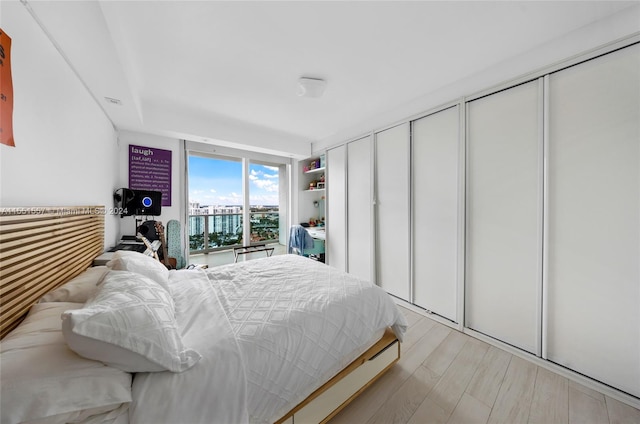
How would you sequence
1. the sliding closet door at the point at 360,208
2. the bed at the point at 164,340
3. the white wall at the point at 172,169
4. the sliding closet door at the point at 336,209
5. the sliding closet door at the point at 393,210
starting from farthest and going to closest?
the sliding closet door at the point at 336,209 → the sliding closet door at the point at 360,208 → the white wall at the point at 172,169 → the sliding closet door at the point at 393,210 → the bed at the point at 164,340

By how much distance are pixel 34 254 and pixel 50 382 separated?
0.80 meters

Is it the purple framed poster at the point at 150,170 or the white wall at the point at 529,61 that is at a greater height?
the white wall at the point at 529,61

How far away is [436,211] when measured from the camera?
251cm

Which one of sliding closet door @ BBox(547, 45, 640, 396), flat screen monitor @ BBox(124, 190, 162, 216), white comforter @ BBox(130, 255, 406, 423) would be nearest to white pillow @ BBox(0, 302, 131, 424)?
white comforter @ BBox(130, 255, 406, 423)

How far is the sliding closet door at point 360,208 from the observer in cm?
330

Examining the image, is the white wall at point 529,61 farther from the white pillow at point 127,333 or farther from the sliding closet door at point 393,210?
the white pillow at point 127,333

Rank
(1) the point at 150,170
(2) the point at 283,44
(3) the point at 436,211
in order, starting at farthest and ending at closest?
(1) the point at 150,170, (3) the point at 436,211, (2) the point at 283,44

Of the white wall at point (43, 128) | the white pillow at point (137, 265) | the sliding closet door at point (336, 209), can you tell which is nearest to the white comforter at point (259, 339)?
the white pillow at point (137, 265)

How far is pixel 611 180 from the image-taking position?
153 cm

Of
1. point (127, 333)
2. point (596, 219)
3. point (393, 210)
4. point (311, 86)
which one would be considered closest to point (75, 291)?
point (127, 333)

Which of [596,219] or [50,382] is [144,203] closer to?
[50,382]

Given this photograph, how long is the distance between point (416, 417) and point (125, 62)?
3.30 metres

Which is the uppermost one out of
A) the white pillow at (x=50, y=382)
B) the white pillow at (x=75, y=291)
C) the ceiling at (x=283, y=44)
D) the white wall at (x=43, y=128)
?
the ceiling at (x=283, y=44)

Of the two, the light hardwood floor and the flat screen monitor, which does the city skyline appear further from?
the light hardwood floor
